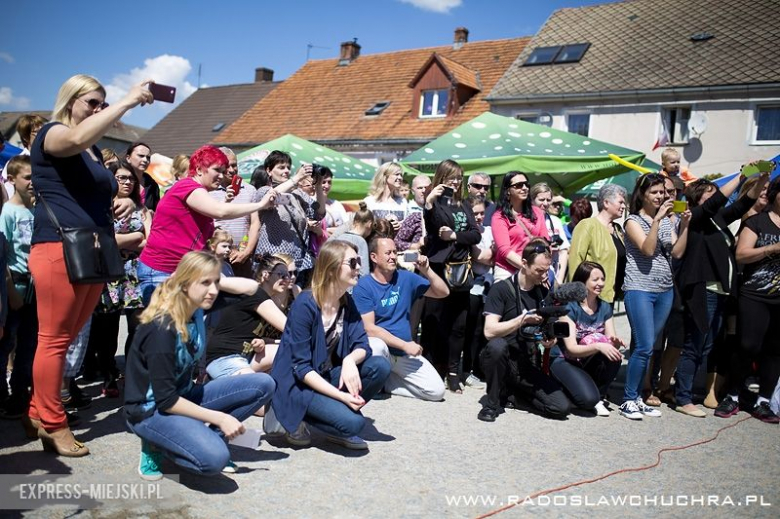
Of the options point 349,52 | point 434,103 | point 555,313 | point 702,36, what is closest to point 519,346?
point 555,313

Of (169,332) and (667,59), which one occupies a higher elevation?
(667,59)

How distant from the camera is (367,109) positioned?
25734mm

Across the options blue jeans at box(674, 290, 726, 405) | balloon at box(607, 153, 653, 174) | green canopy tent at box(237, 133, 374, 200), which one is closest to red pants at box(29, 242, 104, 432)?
blue jeans at box(674, 290, 726, 405)

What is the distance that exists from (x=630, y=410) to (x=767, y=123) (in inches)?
626

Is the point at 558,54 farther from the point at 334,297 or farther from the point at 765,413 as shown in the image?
the point at 334,297

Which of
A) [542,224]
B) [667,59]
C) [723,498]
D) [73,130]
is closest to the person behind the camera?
[73,130]

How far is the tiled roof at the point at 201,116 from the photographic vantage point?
107 ft

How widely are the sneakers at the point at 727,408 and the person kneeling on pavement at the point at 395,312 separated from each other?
2.40 meters

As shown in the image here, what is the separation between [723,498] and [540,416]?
168cm

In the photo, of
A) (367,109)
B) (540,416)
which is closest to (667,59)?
(367,109)

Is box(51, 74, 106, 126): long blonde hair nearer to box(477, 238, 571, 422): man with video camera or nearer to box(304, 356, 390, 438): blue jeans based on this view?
box(304, 356, 390, 438): blue jeans

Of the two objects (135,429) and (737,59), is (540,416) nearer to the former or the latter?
(135,429)

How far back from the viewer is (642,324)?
214 inches

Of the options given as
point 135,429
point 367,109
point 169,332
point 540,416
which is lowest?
point 540,416
